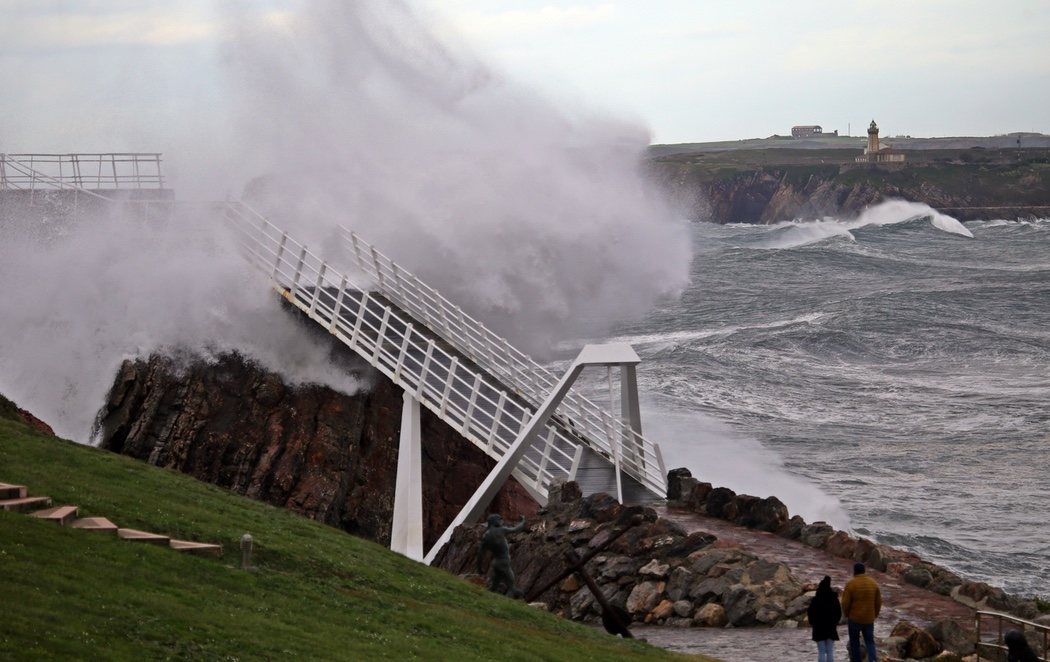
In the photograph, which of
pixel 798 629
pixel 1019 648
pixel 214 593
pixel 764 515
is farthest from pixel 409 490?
pixel 1019 648

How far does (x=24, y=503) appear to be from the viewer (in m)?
12.7

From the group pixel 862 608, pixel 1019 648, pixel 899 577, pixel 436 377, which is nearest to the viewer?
pixel 1019 648

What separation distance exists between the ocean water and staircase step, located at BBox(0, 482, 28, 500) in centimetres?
1340

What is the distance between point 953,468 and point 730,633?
1551cm

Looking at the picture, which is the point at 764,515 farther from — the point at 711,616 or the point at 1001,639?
the point at 1001,639

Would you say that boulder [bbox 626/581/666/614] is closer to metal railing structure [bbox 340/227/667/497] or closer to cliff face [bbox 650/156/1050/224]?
metal railing structure [bbox 340/227/667/497]

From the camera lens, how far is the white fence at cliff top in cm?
2098

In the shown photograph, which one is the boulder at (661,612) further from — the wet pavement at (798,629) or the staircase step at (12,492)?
the staircase step at (12,492)

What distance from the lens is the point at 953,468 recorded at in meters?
29.6

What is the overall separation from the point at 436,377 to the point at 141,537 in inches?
364

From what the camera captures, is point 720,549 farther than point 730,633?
Yes

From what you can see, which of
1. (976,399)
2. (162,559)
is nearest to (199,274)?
(162,559)

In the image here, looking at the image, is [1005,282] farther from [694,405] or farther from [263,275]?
[263,275]

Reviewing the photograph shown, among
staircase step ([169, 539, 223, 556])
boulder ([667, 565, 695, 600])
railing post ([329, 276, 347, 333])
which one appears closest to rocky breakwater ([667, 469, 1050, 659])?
boulder ([667, 565, 695, 600])
